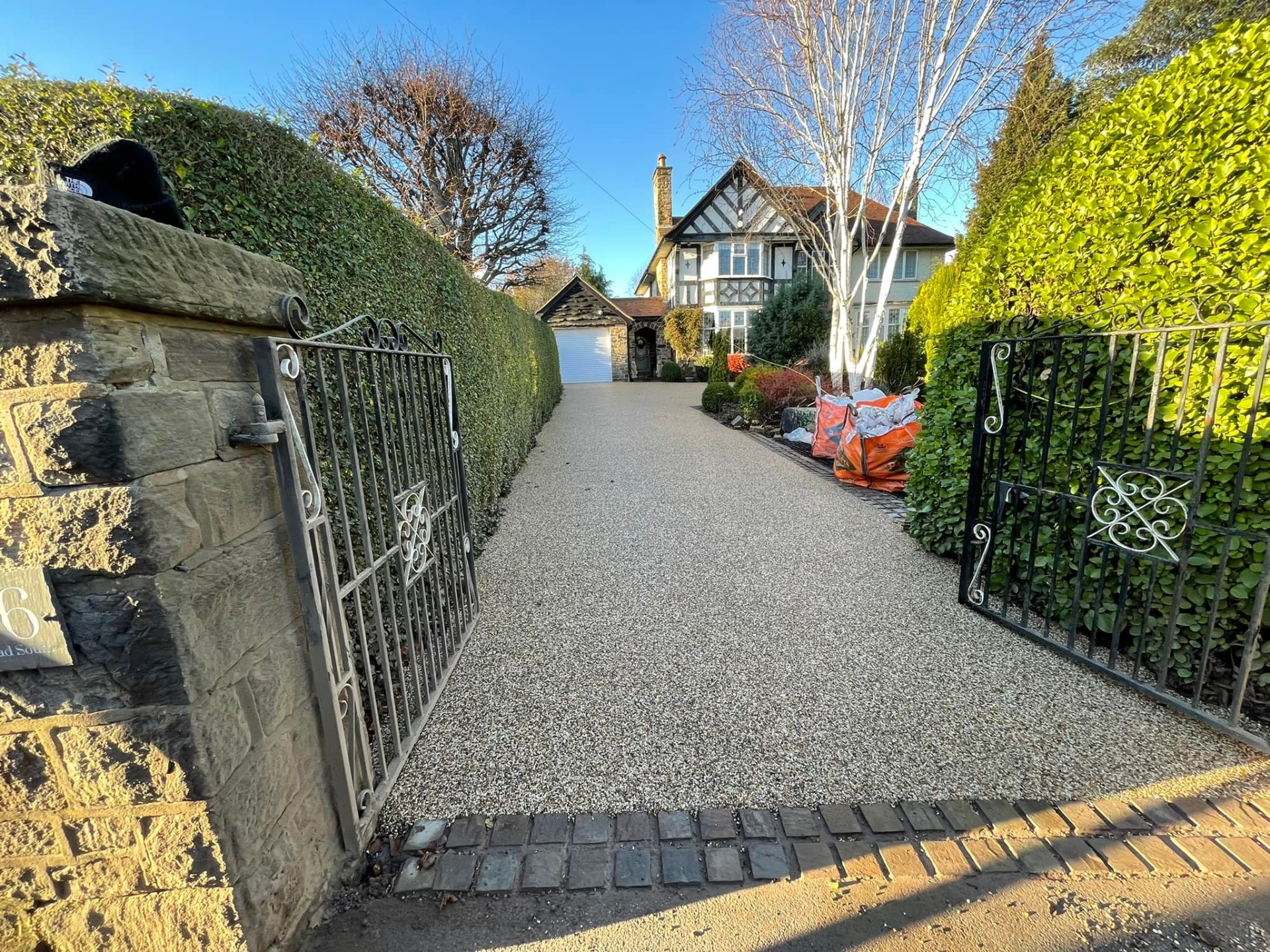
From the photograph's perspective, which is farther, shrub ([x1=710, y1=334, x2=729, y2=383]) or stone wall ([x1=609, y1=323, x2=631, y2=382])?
stone wall ([x1=609, y1=323, x2=631, y2=382])

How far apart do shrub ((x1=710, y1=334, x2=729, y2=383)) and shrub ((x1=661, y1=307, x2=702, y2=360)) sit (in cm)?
79

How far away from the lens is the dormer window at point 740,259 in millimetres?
21531

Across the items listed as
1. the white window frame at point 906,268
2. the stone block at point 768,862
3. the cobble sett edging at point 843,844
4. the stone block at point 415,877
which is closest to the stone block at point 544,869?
the cobble sett edging at point 843,844

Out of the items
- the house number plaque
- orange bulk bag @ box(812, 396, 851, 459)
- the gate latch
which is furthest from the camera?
orange bulk bag @ box(812, 396, 851, 459)

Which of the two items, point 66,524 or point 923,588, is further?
point 923,588

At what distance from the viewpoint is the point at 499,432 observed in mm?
5668

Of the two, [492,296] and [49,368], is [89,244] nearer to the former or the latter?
[49,368]

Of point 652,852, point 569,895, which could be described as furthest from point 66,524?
point 652,852

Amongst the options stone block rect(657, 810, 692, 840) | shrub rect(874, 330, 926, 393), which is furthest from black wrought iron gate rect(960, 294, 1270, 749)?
shrub rect(874, 330, 926, 393)

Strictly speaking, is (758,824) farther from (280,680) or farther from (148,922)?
(148,922)

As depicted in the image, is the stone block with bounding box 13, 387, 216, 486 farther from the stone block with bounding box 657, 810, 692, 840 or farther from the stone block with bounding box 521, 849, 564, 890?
the stone block with bounding box 657, 810, 692, 840

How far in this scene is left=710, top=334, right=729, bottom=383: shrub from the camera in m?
16.1

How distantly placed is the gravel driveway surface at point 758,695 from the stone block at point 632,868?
184 mm

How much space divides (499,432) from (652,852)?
178 inches
